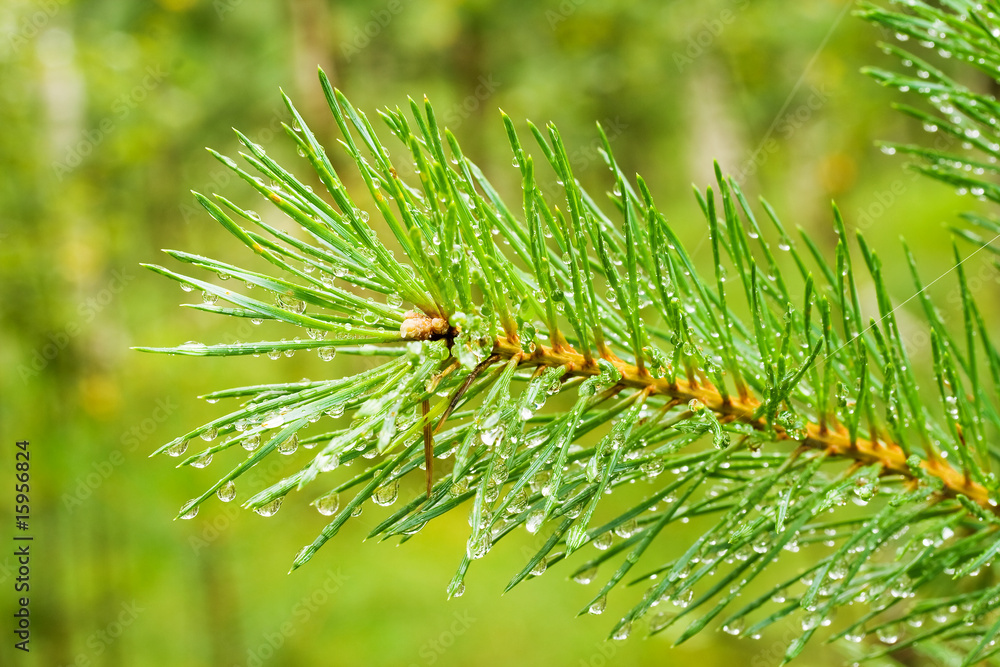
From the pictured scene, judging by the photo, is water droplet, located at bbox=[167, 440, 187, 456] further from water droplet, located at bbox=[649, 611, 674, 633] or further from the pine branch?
water droplet, located at bbox=[649, 611, 674, 633]

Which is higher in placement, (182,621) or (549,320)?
(549,320)

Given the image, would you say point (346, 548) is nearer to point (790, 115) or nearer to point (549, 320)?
point (549, 320)

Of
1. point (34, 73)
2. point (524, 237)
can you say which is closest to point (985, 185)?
point (524, 237)

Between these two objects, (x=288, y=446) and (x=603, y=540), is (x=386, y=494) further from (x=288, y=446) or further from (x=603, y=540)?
(x=603, y=540)

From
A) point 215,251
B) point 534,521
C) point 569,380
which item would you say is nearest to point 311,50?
point 215,251

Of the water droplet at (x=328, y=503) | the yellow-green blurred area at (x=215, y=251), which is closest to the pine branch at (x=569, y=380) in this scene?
the water droplet at (x=328, y=503)

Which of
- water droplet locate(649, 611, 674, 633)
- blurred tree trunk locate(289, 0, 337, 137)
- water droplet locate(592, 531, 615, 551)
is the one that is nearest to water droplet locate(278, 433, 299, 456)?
water droplet locate(592, 531, 615, 551)

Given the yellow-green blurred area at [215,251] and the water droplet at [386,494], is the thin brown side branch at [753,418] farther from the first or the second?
the yellow-green blurred area at [215,251]
